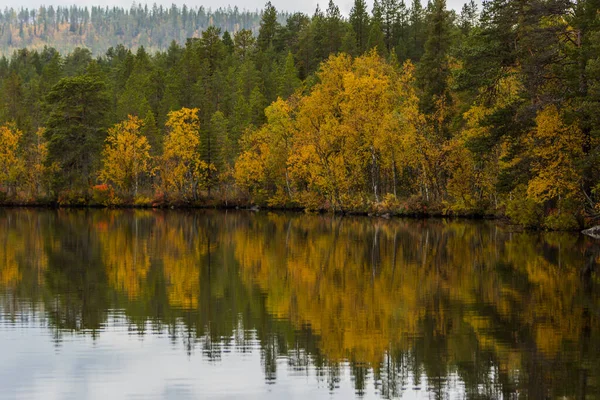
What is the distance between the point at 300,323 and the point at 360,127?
48913 millimetres

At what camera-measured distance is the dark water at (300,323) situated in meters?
12.4

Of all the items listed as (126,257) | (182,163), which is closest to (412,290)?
(126,257)

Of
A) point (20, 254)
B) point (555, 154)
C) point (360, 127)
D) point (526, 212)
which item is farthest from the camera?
point (360, 127)

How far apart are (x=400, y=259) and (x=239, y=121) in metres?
69.2

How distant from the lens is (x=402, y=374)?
12914 mm

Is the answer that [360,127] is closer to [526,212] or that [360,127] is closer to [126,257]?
[526,212]

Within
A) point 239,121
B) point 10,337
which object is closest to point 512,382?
point 10,337

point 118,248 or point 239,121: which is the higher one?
point 239,121

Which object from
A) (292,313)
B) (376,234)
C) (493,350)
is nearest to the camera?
(493,350)

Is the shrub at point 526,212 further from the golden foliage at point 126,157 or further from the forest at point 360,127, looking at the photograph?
the golden foliage at point 126,157

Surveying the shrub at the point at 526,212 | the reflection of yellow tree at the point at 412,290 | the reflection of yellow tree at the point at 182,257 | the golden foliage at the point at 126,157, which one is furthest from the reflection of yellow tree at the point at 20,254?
the golden foliage at the point at 126,157

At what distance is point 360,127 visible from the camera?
213ft

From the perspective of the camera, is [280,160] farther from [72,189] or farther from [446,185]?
[72,189]

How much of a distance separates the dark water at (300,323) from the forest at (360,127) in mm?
10846
